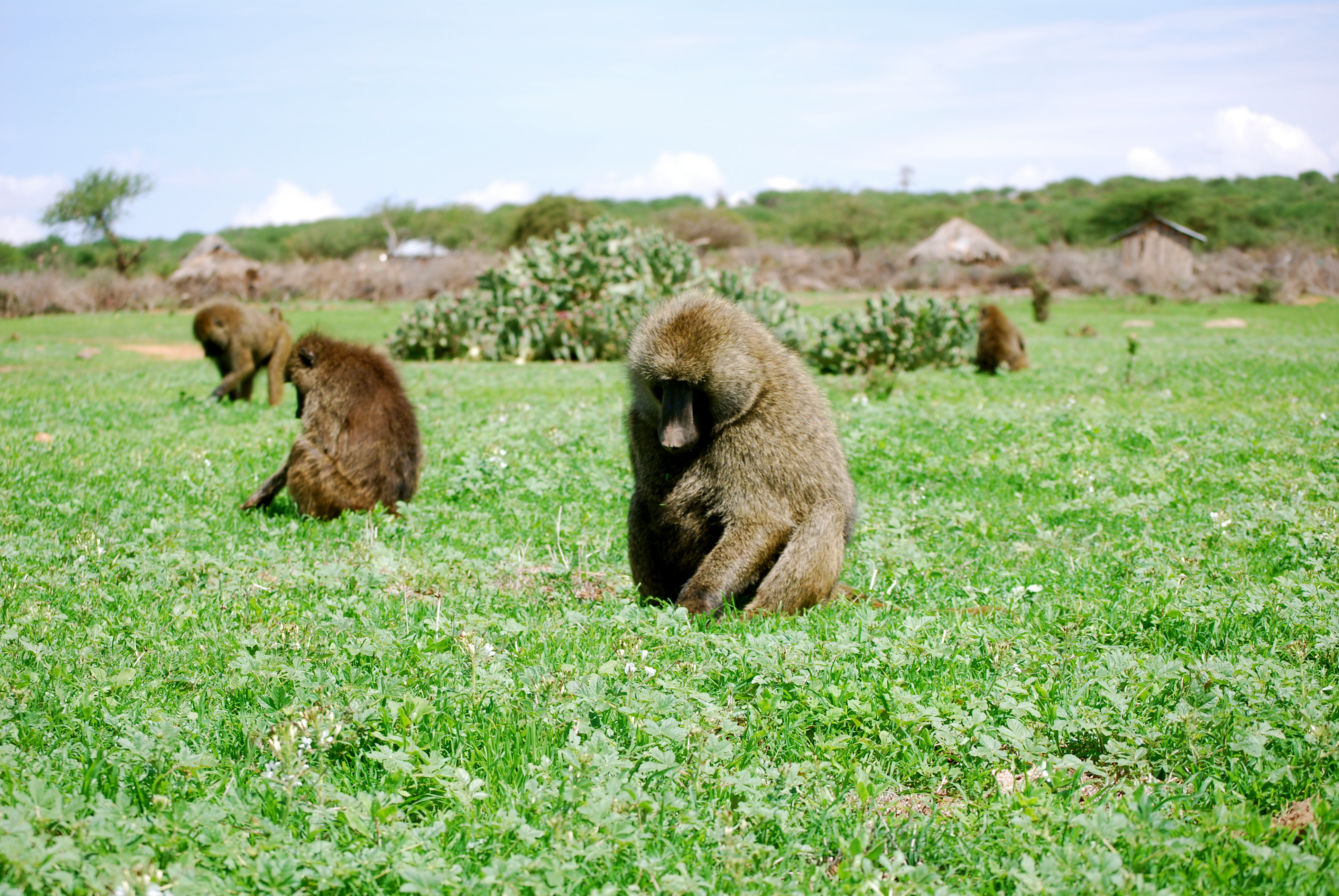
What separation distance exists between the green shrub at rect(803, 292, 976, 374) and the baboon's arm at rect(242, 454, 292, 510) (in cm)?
1029

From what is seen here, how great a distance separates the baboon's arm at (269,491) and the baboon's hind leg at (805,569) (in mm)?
3545

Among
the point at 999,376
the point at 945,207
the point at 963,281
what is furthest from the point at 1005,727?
the point at 945,207

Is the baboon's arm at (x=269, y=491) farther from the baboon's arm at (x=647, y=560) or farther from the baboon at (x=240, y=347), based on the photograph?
the baboon at (x=240, y=347)

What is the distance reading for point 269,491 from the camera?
21.2 feet

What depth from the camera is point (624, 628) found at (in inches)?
157

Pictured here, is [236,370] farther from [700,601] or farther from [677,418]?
[700,601]

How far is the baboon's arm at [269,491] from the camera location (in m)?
6.42

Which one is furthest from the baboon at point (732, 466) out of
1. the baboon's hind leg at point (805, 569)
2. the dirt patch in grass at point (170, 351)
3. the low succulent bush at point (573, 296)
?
the dirt patch in grass at point (170, 351)

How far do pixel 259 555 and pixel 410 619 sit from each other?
143 cm

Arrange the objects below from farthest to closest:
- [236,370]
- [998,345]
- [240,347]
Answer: [998,345]
[240,347]
[236,370]

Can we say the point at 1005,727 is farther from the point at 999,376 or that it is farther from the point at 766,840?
the point at 999,376

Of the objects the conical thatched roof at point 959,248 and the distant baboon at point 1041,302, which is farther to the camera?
the conical thatched roof at point 959,248

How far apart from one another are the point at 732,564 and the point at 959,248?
5123 centimetres

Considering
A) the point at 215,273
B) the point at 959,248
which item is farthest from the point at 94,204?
the point at 959,248
